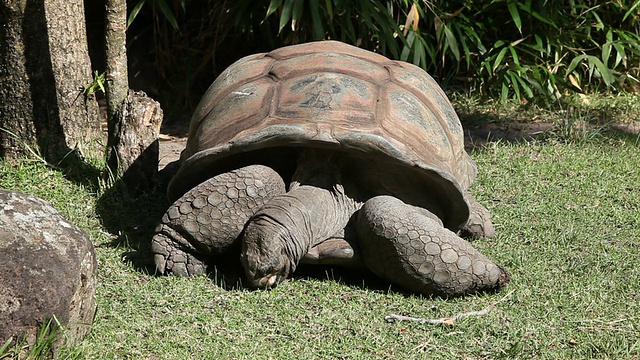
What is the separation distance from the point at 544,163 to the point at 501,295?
2139 mm

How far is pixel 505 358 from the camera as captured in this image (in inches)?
118

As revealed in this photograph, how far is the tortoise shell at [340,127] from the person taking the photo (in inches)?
A: 144

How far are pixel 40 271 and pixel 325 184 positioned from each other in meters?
1.44

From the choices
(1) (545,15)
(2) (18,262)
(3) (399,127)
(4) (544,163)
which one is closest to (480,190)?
(4) (544,163)

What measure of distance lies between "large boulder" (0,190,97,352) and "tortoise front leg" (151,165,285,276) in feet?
2.17

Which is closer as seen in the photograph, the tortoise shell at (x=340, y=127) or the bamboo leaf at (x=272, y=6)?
the tortoise shell at (x=340, y=127)

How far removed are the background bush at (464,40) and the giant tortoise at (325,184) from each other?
7.90 ft

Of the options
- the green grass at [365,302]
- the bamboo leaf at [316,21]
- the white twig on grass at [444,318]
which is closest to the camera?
the green grass at [365,302]

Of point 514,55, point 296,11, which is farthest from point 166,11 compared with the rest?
point 514,55

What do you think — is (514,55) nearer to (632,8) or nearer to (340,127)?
(632,8)

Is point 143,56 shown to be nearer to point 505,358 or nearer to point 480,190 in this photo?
point 480,190

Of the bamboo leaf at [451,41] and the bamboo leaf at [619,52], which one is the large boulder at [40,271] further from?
the bamboo leaf at [619,52]

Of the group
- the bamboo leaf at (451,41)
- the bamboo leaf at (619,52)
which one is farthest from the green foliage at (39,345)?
the bamboo leaf at (619,52)

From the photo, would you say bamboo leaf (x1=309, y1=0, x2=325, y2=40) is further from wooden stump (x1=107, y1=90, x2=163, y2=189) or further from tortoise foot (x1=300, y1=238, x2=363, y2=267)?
tortoise foot (x1=300, y1=238, x2=363, y2=267)
